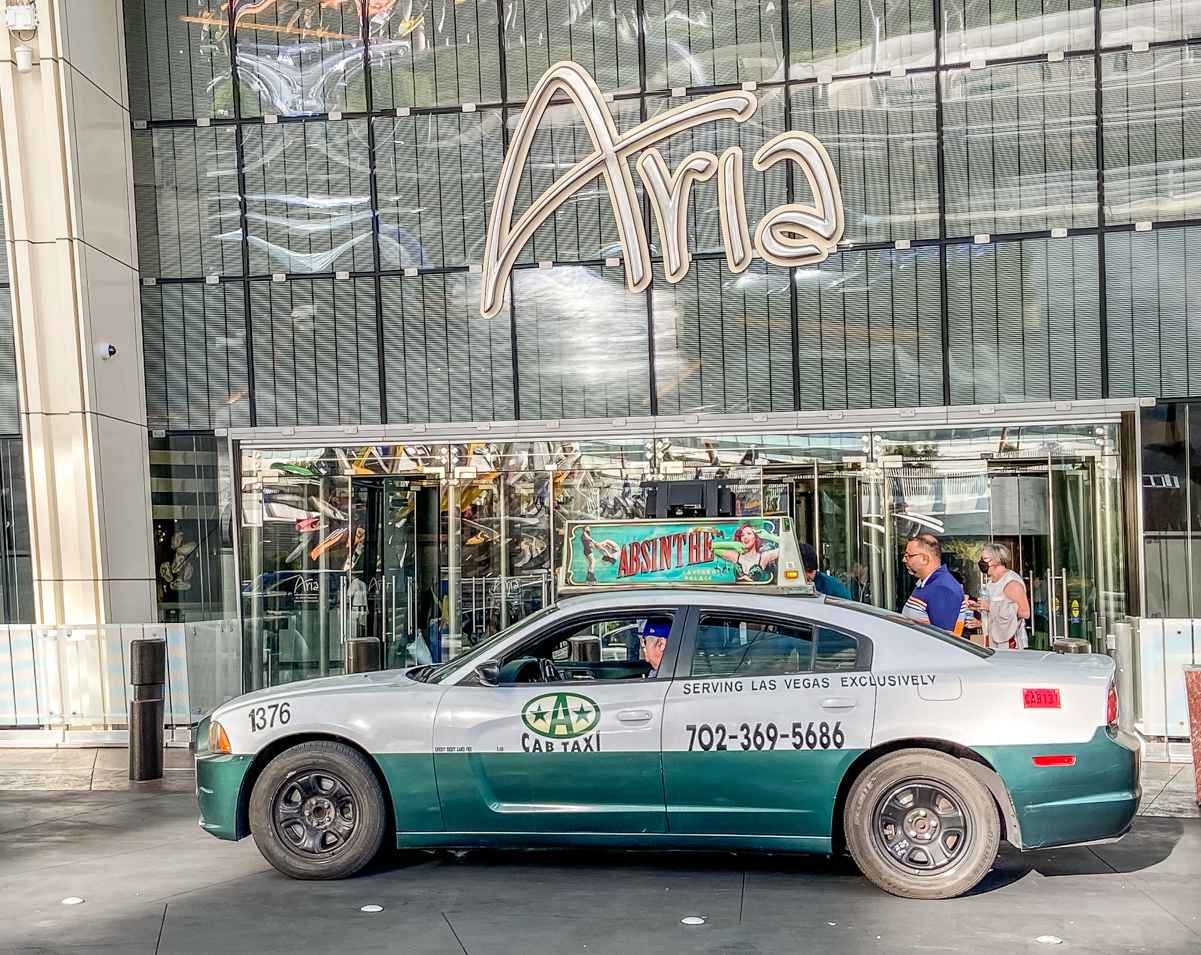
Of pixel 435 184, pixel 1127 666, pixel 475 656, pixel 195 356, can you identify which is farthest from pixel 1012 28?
pixel 475 656

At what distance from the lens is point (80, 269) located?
1397 centimetres

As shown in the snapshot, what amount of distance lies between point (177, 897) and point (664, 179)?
A: 31.0ft

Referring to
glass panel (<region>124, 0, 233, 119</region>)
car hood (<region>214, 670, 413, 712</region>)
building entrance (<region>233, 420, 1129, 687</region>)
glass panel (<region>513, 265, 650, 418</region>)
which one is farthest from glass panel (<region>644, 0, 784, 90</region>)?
car hood (<region>214, 670, 413, 712</region>)

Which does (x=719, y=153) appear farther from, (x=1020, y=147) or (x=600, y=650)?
(x=600, y=650)

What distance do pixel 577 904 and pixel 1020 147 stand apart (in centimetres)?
997

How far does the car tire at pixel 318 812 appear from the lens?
721 centimetres

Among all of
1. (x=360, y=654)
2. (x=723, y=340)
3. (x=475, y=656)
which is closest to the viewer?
(x=475, y=656)

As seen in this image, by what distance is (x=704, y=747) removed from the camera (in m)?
6.96

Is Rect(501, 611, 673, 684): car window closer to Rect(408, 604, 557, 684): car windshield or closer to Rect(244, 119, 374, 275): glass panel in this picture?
Rect(408, 604, 557, 684): car windshield

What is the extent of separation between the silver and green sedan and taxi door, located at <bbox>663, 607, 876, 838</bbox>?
10 mm

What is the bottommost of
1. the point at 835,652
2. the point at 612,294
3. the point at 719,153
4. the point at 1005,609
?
the point at 1005,609

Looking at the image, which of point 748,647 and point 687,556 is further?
point 687,556

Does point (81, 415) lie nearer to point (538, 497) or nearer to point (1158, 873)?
point (538, 497)

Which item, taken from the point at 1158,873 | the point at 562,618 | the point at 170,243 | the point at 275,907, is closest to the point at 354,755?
the point at 275,907
